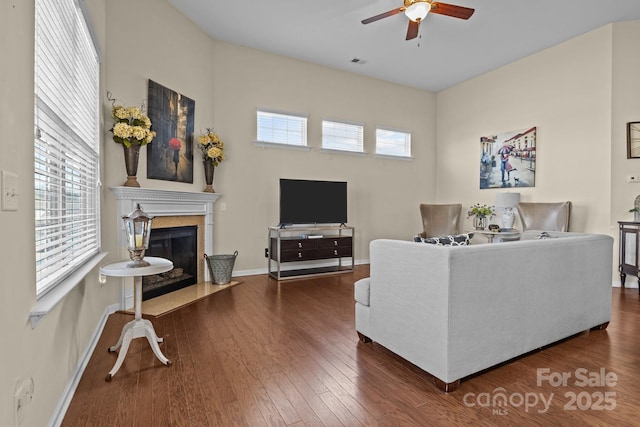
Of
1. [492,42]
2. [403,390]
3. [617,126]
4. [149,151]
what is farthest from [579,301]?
[149,151]

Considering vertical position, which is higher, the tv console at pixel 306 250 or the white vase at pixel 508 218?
the white vase at pixel 508 218

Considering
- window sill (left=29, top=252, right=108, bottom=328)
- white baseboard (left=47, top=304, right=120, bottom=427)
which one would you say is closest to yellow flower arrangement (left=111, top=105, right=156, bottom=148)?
window sill (left=29, top=252, right=108, bottom=328)

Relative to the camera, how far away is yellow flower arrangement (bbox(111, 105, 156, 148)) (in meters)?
3.03

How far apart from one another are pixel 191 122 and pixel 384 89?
12.1ft

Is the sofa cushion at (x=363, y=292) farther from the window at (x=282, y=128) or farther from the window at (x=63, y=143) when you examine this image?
the window at (x=282, y=128)

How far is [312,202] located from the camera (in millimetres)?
5016

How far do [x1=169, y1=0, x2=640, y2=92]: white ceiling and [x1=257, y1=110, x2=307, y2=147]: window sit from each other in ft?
3.17

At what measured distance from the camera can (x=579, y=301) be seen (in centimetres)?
251

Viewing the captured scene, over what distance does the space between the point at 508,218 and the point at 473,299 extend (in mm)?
3804

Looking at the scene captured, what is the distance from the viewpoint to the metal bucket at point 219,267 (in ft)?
14.0

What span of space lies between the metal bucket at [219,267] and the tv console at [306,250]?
70 cm

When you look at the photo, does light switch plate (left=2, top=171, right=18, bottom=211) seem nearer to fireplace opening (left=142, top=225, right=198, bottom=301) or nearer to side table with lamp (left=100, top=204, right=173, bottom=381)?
side table with lamp (left=100, top=204, right=173, bottom=381)

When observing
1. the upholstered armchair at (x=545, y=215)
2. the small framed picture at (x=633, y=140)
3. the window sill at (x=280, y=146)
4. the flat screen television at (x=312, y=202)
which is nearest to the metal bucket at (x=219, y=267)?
the flat screen television at (x=312, y=202)

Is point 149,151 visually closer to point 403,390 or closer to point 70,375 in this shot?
point 70,375
